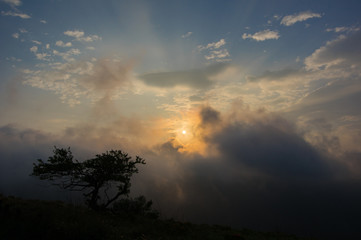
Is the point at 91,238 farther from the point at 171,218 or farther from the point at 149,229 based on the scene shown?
the point at 171,218

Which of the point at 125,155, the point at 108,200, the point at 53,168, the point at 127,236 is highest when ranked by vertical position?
the point at 125,155

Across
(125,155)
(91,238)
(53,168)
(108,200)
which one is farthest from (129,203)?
(91,238)

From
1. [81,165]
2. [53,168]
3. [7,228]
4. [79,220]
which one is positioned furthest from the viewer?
[81,165]

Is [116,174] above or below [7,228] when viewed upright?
above

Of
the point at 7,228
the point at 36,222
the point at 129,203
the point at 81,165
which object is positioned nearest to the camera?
the point at 7,228

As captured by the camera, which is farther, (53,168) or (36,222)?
(53,168)

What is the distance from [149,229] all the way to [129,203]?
21.1 m

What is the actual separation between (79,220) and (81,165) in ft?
56.3

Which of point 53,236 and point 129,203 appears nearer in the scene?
point 53,236

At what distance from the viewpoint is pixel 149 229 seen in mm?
19328

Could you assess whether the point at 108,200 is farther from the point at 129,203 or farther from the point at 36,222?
the point at 36,222

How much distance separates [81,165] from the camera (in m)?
29.9

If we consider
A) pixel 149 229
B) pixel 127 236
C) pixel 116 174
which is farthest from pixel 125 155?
pixel 127 236

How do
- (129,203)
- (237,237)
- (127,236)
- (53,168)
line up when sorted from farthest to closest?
1. (129,203)
2. (53,168)
3. (237,237)
4. (127,236)
